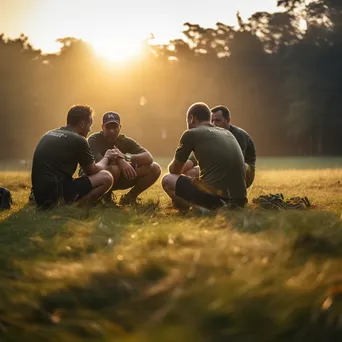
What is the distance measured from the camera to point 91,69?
2120 inches

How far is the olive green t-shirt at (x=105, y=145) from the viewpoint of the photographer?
352 inches

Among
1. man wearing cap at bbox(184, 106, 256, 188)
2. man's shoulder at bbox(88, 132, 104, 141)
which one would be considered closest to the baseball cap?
man's shoulder at bbox(88, 132, 104, 141)

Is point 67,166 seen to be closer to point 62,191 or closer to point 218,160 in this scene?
point 62,191

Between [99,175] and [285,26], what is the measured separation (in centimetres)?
4410

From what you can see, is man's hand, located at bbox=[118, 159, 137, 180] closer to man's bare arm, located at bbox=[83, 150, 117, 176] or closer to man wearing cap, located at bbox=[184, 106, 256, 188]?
man's bare arm, located at bbox=[83, 150, 117, 176]

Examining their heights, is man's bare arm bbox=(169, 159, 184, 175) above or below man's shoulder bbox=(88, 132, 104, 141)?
below

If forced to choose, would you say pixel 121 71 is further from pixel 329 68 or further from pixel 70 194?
pixel 70 194

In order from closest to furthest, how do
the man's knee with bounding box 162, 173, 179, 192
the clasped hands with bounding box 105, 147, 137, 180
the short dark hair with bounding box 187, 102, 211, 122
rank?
1. the short dark hair with bounding box 187, 102, 211, 122
2. the man's knee with bounding box 162, 173, 179, 192
3. the clasped hands with bounding box 105, 147, 137, 180

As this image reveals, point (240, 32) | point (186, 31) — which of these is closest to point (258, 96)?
point (240, 32)

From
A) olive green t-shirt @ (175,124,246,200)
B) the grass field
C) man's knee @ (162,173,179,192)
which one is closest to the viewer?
the grass field

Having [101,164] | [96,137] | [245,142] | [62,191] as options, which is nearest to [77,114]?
[101,164]

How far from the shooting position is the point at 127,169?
8.35m

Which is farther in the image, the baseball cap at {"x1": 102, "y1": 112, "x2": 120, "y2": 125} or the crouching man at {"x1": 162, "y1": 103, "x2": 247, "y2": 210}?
the baseball cap at {"x1": 102, "y1": 112, "x2": 120, "y2": 125}

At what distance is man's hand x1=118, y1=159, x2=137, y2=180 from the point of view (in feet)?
27.4
